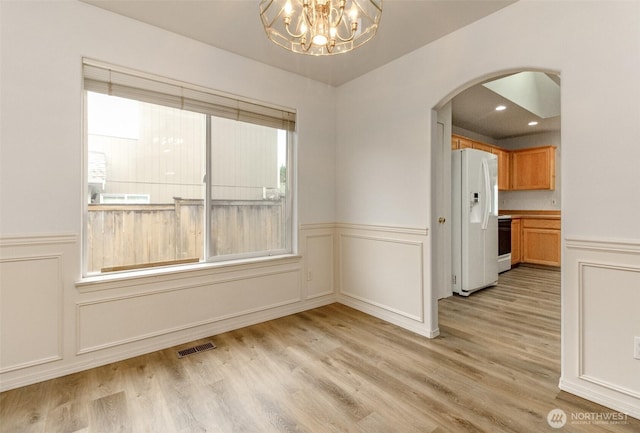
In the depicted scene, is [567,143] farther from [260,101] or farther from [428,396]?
[260,101]

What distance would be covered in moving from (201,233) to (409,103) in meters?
2.33

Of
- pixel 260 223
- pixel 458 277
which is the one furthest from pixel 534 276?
pixel 260 223

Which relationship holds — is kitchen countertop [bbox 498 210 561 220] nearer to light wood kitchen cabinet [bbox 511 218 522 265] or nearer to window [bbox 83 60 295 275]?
light wood kitchen cabinet [bbox 511 218 522 265]

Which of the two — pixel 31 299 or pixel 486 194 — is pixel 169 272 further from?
pixel 486 194

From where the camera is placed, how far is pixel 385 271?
10.5 ft

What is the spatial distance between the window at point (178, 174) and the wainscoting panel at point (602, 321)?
2517mm

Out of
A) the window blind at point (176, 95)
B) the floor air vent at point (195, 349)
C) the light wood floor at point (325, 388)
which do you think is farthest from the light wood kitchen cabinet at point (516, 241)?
the floor air vent at point (195, 349)

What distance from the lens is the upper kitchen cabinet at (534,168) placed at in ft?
19.2

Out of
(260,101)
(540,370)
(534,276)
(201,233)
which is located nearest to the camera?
(540,370)

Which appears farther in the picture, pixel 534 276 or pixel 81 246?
pixel 534 276

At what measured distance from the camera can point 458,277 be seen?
404cm

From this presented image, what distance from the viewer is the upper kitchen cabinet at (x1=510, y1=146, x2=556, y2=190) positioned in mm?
5855

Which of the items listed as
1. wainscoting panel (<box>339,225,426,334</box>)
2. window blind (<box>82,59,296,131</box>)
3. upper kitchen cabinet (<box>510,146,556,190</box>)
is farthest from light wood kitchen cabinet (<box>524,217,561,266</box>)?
window blind (<box>82,59,296,131</box>)

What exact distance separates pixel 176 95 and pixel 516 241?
20.2ft
